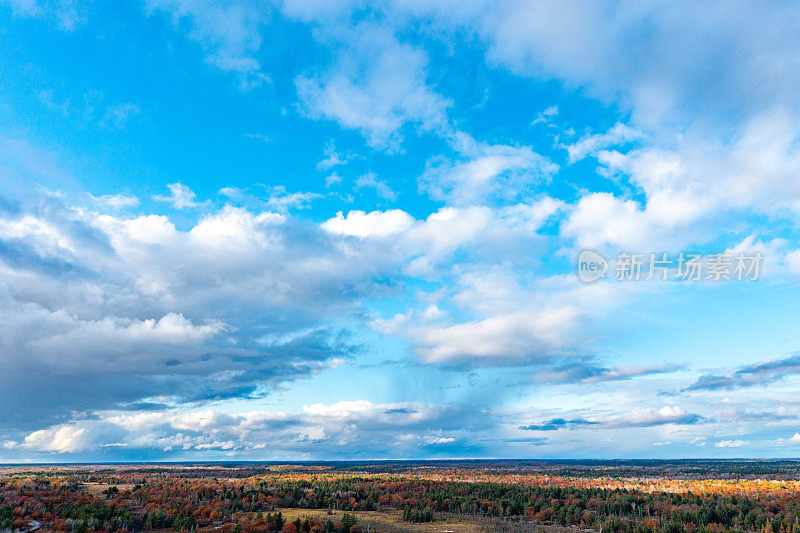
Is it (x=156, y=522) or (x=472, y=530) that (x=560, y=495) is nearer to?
(x=472, y=530)

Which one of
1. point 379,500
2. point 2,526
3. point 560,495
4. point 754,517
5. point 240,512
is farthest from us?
point 560,495

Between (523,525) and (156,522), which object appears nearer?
(156,522)

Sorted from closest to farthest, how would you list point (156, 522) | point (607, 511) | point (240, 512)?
1. point (156, 522)
2. point (240, 512)
3. point (607, 511)

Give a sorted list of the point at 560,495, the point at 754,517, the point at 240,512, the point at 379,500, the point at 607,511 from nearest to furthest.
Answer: the point at 754,517
the point at 240,512
the point at 607,511
the point at 379,500
the point at 560,495

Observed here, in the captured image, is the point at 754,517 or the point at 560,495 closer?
the point at 754,517

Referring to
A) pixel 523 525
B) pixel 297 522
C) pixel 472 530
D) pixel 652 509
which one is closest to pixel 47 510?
pixel 297 522

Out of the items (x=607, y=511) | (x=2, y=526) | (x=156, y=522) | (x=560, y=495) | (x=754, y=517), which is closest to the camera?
(x=2, y=526)

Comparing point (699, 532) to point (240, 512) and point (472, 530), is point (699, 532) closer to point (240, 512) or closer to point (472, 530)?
point (472, 530)

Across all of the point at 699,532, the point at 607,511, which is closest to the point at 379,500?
the point at 607,511

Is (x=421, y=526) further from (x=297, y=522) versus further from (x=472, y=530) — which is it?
(x=297, y=522)
